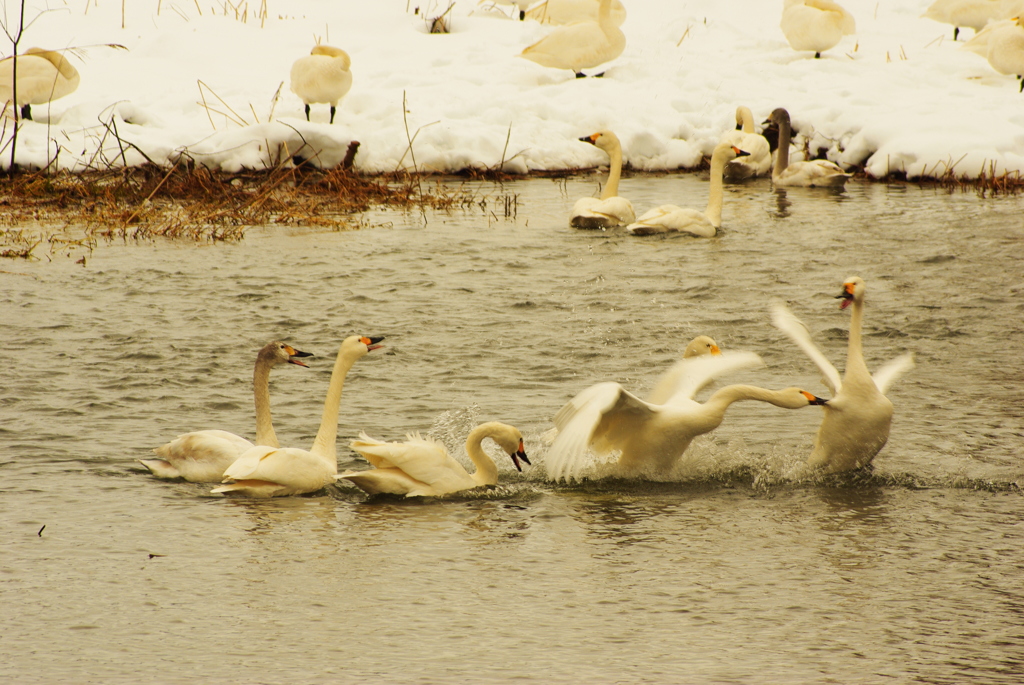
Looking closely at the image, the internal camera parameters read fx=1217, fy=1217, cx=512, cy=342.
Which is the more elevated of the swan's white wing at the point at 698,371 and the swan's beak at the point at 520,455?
the swan's white wing at the point at 698,371

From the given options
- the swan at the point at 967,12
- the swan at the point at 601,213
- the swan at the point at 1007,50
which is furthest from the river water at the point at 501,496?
the swan at the point at 967,12

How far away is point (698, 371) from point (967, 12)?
17682 mm

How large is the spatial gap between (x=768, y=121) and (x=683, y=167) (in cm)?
139

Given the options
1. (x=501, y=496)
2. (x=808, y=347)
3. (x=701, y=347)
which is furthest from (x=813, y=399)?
(x=501, y=496)

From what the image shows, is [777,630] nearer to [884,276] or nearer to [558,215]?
[884,276]

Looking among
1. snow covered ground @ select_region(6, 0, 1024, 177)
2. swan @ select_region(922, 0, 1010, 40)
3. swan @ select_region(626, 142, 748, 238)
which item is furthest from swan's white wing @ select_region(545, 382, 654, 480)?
swan @ select_region(922, 0, 1010, 40)

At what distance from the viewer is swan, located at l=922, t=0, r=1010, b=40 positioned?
70.9 feet

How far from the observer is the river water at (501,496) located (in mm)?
3957

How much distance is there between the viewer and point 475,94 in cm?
1781

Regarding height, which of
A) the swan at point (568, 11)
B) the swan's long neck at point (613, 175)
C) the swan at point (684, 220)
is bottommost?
the swan at point (684, 220)

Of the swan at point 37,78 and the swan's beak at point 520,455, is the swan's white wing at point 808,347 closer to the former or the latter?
the swan's beak at point 520,455

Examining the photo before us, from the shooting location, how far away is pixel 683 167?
57.3 ft

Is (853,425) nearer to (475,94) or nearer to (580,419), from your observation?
(580,419)

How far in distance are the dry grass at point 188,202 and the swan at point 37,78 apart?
4.59ft
